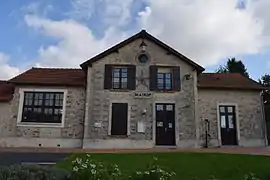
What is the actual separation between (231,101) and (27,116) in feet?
45.2

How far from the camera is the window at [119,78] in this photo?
22.4m

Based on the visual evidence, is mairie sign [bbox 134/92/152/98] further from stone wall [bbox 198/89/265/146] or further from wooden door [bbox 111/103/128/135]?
stone wall [bbox 198/89/265/146]

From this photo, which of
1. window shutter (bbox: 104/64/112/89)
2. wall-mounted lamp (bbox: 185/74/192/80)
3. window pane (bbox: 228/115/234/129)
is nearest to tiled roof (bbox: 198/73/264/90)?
wall-mounted lamp (bbox: 185/74/192/80)

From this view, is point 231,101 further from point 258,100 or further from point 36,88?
point 36,88

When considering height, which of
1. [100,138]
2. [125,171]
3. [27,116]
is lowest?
[125,171]

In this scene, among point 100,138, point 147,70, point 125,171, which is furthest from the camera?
point 147,70

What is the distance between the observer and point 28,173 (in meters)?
6.32

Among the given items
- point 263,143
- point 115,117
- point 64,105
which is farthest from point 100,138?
point 263,143

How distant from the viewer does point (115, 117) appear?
21.8 metres

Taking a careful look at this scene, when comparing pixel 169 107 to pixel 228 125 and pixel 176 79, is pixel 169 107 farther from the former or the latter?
pixel 228 125

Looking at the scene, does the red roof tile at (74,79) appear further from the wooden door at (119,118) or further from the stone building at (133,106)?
the wooden door at (119,118)

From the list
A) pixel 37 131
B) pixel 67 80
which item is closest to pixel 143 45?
pixel 67 80

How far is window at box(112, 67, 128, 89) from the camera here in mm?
22350

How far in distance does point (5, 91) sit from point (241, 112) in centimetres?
1640
